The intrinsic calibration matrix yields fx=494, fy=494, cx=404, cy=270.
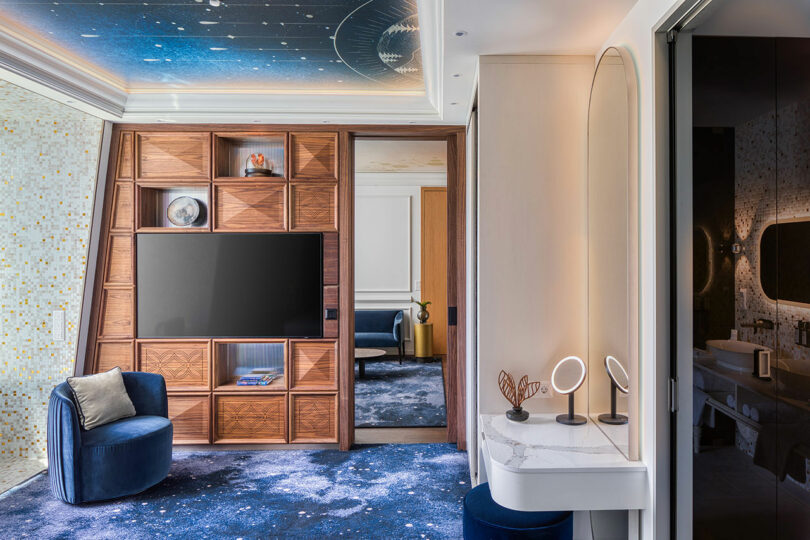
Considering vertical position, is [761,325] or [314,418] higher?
[761,325]

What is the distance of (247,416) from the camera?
3.62 m

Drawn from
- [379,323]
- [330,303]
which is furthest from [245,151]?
[379,323]

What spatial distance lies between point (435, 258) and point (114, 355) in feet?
14.5

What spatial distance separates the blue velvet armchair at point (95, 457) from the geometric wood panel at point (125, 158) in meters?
1.52

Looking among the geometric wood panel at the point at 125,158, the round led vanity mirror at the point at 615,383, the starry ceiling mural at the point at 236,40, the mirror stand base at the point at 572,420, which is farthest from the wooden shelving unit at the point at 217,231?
the round led vanity mirror at the point at 615,383

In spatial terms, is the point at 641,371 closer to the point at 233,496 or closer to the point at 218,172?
the point at 233,496

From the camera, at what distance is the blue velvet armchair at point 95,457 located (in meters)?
2.73

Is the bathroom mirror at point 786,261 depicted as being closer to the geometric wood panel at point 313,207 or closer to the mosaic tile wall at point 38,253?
the geometric wood panel at point 313,207

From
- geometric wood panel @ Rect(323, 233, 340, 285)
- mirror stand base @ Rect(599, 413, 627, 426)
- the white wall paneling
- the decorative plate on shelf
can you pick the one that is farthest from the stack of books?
the white wall paneling

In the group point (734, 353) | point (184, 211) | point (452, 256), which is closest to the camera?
point (734, 353)

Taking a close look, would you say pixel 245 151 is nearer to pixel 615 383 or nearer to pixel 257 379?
pixel 257 379

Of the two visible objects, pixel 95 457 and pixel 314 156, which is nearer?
pixel 95 457

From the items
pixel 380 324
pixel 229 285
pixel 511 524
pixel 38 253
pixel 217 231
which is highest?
pixel 217 231

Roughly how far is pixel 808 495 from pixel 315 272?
9.78 feet
